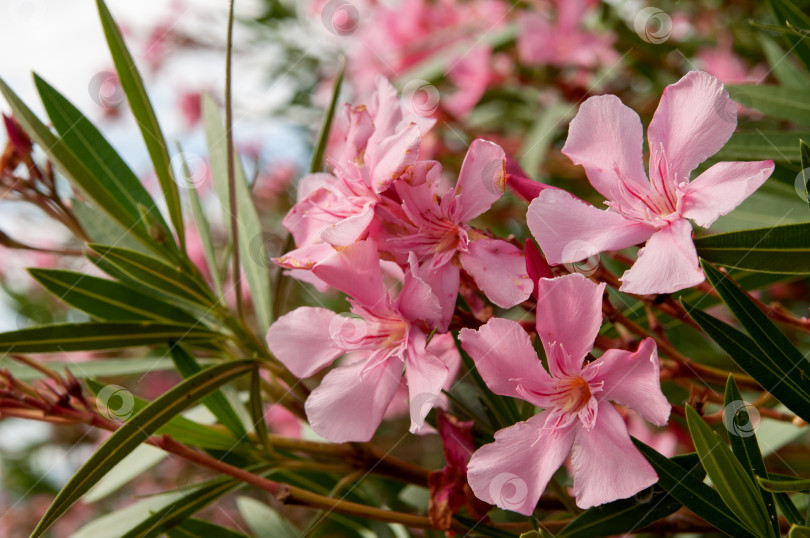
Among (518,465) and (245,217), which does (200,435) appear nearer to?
(245,217)

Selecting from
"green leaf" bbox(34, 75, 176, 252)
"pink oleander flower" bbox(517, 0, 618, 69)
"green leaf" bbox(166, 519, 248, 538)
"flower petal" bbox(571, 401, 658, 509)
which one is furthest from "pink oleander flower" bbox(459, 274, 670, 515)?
"pink oleander flower" bbox(517, 0, 618, 69)

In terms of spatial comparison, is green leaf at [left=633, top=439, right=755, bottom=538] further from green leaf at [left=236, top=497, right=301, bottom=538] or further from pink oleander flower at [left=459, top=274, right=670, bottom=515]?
green leaf at [left=236, top=497, right=301, bottom=538]

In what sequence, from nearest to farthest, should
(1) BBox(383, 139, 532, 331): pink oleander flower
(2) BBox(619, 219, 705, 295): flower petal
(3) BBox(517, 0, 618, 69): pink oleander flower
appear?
(2) BBox(619, 219, 705, 295): flower petal
(1) BBox(383, 139, 532, 331): pink oleander flower
(3) BBox(517, 0, 618, 69): pink oleander flower

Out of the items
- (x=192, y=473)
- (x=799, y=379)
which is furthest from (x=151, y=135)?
(x=192, y=473)

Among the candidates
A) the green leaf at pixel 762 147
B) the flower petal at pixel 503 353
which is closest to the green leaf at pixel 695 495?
the flower petal at pixel 503 353

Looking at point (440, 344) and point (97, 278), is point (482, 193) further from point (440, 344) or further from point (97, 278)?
point (97, 278)

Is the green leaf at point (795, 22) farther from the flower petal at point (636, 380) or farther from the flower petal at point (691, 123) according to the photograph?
the flower petal at point (636, 380)
